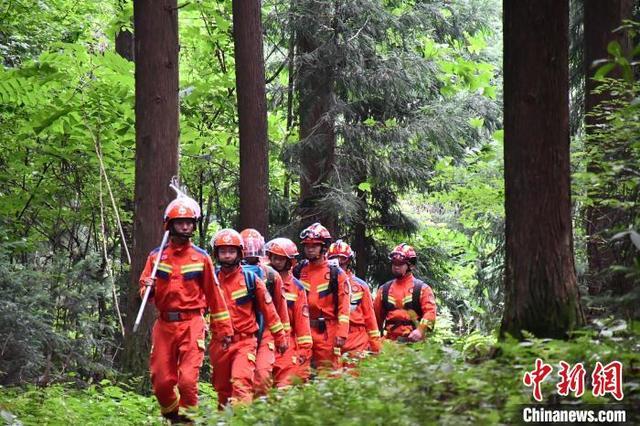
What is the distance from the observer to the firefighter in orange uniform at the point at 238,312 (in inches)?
456

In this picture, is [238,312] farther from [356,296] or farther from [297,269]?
[356,296]

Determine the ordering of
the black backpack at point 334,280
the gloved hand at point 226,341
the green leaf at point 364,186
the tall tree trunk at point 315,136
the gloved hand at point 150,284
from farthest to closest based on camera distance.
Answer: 1. the green leaf at point 364,186
2. the tall tree trunk at point 315,136
3. the black backpack at point 334,280
4. the gloved hand at point 226,341
5. the gloved hand at point 150,284

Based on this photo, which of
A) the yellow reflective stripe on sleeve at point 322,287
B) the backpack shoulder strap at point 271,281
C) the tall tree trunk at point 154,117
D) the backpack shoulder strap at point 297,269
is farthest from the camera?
the backpack shoulder strap at point 297,269

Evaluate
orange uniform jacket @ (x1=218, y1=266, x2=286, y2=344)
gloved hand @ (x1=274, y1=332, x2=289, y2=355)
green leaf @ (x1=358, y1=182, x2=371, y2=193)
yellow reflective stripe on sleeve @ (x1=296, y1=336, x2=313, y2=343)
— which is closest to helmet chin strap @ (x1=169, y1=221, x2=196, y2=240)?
orange uniform jacket @ (x1=218, y1=266, x2=286, y2=344)

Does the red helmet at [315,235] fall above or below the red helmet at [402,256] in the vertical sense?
above

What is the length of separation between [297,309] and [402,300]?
3.24m

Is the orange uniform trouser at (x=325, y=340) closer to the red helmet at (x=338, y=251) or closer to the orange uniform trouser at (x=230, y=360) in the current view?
the red helmet at (x=338, y=251)

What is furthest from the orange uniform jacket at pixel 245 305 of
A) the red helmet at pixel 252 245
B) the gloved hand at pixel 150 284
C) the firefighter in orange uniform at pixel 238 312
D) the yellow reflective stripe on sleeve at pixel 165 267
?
the gloved hand at pixel 150 284

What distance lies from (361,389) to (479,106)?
1747cm

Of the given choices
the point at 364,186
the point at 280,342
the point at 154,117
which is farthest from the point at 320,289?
the point at 364,186

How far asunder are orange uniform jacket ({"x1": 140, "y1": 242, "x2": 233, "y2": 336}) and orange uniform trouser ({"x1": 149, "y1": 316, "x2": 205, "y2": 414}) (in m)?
0.21

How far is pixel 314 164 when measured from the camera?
22266 mm

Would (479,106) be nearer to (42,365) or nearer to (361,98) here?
(361,98)

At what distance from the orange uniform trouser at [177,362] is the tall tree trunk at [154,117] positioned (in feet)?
7.93
